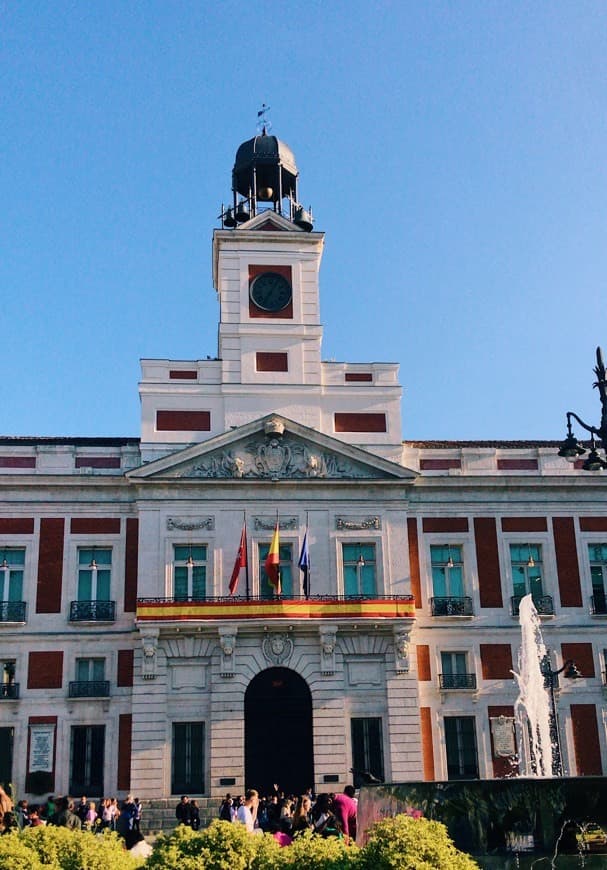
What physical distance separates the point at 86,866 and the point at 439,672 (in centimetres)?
2277

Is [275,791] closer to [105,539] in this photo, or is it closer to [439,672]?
[439,672]

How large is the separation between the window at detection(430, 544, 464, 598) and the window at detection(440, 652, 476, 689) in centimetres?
192

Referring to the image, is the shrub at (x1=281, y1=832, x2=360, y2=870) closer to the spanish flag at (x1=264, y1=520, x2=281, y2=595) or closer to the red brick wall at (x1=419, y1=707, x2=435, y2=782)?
the spanish flag at (x1=264, y1=520, x2=281, y2=595)

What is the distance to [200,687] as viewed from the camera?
3114 centimetres

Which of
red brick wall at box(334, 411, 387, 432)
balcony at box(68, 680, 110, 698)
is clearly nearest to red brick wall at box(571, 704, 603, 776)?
red brick wall at box(334, 411, 387, 432)

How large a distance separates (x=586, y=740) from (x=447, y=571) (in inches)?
263

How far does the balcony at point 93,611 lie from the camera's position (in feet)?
104

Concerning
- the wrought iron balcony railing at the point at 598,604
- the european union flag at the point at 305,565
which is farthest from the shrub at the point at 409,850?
the wrought iron balcony railing at the point at 598,604

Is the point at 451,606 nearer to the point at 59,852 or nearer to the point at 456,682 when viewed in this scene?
the point at 456,682

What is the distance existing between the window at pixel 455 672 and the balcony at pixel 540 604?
2242 mm

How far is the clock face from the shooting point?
118 ft

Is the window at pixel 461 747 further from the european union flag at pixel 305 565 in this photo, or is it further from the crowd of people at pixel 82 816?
the crowd of people at pixel 82 816

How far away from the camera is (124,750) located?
3072 cm

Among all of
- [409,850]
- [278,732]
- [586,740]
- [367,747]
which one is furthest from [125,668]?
[409,850]
